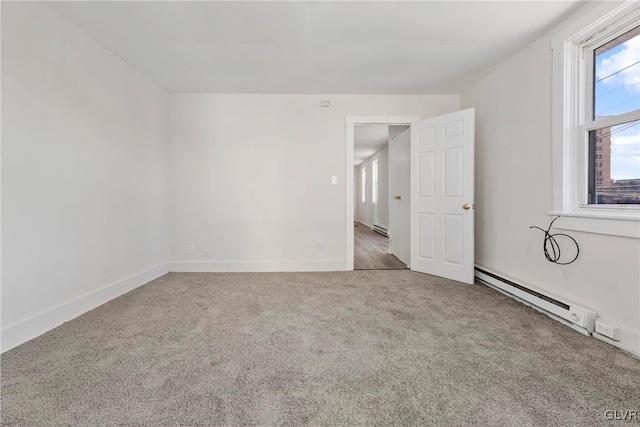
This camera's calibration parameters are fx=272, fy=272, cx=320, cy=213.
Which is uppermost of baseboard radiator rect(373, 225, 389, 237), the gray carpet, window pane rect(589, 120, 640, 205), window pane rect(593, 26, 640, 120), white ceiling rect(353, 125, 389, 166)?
white ceiling rect(353, 125, 389, 166)

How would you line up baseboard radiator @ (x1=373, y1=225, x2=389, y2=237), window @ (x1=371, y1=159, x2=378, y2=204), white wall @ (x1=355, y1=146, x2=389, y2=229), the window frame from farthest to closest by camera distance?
window @ (x1=371, y1=159, x2=378, y2=204)
the window frame
white wall @ (x1=355, y1=146, x2=389, y2=229)
baseboard radiator @ (x1=373, y1=225, x2=389, y2=237)

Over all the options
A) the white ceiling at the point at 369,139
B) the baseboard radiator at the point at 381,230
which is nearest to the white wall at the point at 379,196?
the baseboard radiator at the point at 381,230

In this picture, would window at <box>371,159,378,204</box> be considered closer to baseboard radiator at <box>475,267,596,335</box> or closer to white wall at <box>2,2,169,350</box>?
baseboard radiator at <box>475,267,596,335</box>

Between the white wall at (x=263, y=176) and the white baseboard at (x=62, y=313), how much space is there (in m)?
0.85

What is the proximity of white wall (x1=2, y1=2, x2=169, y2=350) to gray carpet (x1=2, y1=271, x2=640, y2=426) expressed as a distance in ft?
1.01

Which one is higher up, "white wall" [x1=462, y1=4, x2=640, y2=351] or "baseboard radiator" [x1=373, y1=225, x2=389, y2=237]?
"white wall" [x1=462, y1=4, x2=640, y2=351]

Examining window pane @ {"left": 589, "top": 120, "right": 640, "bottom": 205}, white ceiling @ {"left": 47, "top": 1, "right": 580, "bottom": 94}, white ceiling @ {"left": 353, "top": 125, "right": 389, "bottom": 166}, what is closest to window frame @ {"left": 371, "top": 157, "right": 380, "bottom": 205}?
white ceiling @ {"left": 353, "top": 125, "right": 389, "bottom": 166}

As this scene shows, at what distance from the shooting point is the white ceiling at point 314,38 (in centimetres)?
202

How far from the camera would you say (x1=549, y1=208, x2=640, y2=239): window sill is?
169 centimetres

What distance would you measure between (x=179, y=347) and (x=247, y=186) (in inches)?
91.4

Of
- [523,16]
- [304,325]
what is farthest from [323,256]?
[523,16]

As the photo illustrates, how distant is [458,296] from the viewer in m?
2.69

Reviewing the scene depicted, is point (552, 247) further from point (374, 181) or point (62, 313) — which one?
point (374, 181)

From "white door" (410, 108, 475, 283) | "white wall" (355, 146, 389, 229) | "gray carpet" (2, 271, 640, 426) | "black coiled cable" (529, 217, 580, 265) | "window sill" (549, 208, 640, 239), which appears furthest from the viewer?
"white wall" (355, 146, 389, 229)
